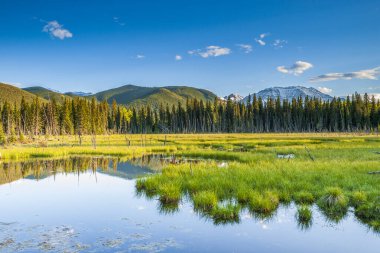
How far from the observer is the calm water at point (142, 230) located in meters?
10.0

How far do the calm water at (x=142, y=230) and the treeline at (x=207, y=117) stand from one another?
7781 centimetres

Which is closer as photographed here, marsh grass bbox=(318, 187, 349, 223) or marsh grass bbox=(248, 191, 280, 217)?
marsh grass bbox=(318, 187, 349, 223)

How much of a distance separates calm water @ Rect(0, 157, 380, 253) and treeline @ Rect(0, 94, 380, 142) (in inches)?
3063

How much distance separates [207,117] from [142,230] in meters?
112

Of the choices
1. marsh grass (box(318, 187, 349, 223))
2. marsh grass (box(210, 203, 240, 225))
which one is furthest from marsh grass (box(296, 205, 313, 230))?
marsh grass (box(210, 203, 240, 225))

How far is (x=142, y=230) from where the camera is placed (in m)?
11.8

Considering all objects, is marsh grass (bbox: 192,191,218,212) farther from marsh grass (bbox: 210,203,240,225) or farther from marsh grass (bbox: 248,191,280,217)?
marsh grass (bbox: 248,191,280,217)

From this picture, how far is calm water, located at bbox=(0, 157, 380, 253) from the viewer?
395 inches

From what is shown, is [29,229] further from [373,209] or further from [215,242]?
[373,209]

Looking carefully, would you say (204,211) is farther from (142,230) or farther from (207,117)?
(207,117)

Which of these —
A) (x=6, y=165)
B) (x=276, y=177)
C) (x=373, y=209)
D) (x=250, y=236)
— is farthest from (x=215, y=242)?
(x=6, y=165)

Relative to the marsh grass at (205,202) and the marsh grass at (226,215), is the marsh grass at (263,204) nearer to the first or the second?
the marsh grass at (226,215)

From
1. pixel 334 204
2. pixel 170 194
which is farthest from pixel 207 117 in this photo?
pixel 334 204

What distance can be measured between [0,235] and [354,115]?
109 m
